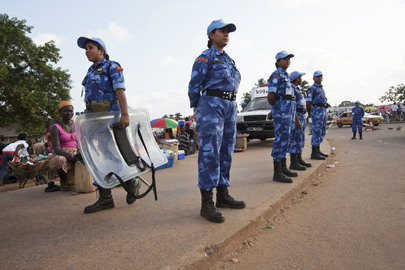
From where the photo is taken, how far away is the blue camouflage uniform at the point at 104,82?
2823 millimetres

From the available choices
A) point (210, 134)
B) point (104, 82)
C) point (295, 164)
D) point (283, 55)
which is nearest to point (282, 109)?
point (283, 55)

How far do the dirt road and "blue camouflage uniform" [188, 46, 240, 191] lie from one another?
776 mm

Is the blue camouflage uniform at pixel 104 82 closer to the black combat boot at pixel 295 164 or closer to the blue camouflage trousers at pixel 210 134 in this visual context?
the blue camouflage trousers at pixel 210 134

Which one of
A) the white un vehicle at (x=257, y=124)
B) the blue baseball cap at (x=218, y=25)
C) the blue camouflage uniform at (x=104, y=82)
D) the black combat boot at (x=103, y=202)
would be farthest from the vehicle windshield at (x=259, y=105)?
the black combat boot at (x=103, y=202)

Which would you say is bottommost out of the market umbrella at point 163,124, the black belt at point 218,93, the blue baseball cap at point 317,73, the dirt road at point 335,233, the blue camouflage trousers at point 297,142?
the dirt road at point 335,233

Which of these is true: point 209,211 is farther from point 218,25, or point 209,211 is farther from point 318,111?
point 318,111

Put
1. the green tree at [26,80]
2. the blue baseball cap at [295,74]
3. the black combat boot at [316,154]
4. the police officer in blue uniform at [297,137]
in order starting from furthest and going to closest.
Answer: the green tree at [26,80] → the black combat boot at [316,154] → the blue baseball cap at [295,74] → the police officer in blue uniform at [297,137]

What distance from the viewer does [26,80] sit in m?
20.7

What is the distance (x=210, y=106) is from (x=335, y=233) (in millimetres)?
1736

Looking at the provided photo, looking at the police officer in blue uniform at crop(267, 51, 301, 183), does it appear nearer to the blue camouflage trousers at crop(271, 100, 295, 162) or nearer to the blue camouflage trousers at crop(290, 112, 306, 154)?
the blue camouflage trousers at crop(271, 100, 295, 162)

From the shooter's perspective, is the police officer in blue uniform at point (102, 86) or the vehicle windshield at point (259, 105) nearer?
the police officer in blue uniform at point (102, 86)

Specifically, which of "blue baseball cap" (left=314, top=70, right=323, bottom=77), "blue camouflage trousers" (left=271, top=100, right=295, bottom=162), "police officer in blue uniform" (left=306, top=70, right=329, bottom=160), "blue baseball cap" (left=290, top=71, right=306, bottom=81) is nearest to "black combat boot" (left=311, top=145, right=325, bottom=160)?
"police officer in blue uniform" (left=306, top=70, right=329, bottom=160)

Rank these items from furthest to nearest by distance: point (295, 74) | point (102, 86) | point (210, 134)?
point (295, 74), point (102, 86), point (210, 134)

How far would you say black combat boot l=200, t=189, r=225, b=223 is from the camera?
242 centimetres
